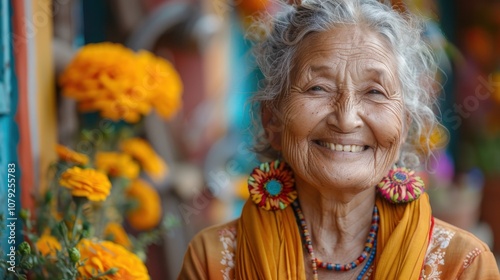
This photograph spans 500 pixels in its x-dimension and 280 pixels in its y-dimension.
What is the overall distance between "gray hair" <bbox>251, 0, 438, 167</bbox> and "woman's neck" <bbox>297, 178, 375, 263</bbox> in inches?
9.2

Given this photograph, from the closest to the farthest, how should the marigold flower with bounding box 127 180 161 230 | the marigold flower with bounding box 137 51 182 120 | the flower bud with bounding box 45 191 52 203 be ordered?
the flower bud with bounding box 45 191 52 203 → the marigold flower with bounding box 137 51 182 120 → the marigold flower with bounding box 127 180 161 230

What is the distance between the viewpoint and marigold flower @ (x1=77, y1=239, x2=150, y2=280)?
2.00 meters

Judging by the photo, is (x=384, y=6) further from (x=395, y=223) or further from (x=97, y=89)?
(x=97, y=89)

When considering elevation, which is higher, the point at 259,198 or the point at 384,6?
the point at 384,6

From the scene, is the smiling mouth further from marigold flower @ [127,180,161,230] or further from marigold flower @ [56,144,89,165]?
marigold flower @ [127,180,161,230]

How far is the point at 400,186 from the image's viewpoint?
2.06 metres

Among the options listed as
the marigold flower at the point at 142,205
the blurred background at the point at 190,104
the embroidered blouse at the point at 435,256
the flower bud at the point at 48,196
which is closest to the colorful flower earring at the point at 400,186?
the embroidered blouse at the point at 435,256

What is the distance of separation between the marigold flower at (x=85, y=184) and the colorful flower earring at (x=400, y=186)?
0.81 m

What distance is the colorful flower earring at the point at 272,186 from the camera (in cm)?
212

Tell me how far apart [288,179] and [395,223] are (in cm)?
34

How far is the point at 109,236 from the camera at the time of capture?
2.55m

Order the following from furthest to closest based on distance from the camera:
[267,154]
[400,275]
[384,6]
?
[267,154]
[384,6]
[400,275]

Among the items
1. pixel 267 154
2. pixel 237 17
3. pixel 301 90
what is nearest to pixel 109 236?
pixel 267 154

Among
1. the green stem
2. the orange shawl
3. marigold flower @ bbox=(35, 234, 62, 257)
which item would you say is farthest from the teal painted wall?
the orange shawl
